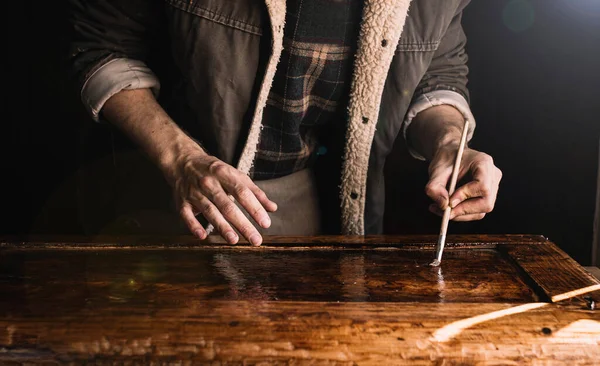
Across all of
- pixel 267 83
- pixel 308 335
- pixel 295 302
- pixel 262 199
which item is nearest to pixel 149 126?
pixel 267 83

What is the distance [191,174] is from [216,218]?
14 cm

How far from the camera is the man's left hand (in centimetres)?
130

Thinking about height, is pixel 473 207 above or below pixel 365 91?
below

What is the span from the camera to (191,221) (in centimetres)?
126

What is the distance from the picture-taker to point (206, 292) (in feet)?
3.50

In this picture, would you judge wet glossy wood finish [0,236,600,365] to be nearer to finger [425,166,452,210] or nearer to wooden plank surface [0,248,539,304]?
wooden plank surface [0,248,539,304]

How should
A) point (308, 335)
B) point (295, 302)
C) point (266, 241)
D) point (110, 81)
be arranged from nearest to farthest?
1. point (308, 335)
2. point (295, 302)
3. point (266, 241)
4. point (110, 81)

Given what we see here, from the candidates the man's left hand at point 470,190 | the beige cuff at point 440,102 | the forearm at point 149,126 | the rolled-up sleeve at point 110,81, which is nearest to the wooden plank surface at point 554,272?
the man's left hand at point 470,190

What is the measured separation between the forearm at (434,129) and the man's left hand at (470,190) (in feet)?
0.48

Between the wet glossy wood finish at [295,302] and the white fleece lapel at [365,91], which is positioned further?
the white fleece lapel at [365,91]

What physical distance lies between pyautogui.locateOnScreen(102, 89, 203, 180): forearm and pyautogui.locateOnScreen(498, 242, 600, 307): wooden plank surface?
732mm

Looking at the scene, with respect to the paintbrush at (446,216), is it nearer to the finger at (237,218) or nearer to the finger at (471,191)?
the finger at (471,191)

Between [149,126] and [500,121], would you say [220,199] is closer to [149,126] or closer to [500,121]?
[149,126]

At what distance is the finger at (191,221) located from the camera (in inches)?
49.1
